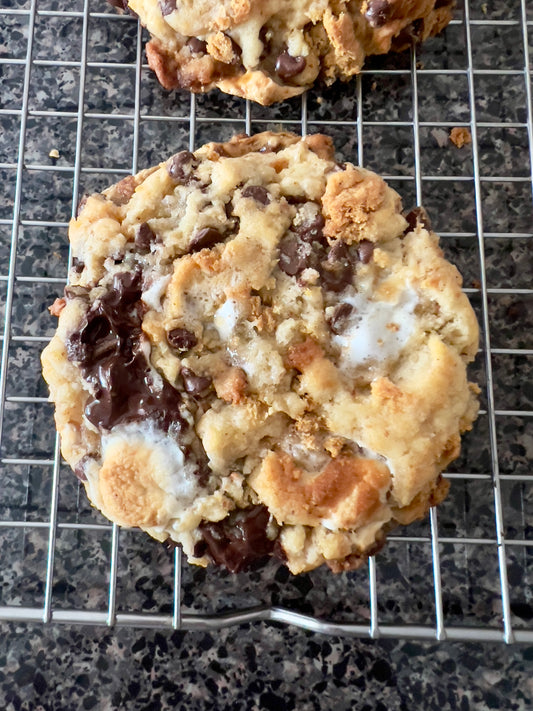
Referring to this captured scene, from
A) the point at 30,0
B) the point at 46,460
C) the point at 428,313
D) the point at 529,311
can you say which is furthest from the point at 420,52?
the point at 46,460

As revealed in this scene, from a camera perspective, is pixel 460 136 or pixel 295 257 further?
pixel 460 136

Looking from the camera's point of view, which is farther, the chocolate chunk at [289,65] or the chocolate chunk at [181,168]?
the chocolate chunk at [289,65]

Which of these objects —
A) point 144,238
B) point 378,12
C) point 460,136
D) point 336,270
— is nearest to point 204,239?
point 144,238

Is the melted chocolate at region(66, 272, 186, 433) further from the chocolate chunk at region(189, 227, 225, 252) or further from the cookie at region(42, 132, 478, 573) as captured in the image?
the chocolate chunk at region(189, 227, 225, 252)

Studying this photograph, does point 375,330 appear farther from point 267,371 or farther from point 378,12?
point 378,12


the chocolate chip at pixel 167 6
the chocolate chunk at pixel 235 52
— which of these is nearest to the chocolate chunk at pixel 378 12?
the chocolate chunk at pixel 235 52

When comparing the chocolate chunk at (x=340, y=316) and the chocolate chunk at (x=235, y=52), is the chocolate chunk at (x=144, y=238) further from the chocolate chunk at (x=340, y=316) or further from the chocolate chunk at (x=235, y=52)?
the chocolate chunk at (x=235, y=52)
